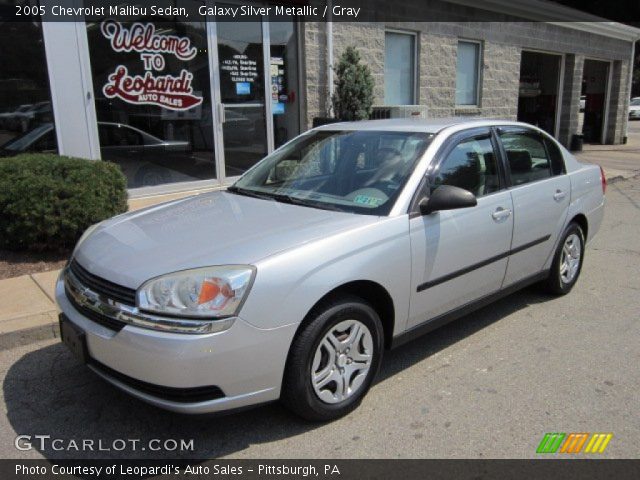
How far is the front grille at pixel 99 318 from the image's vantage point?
8.47 ft

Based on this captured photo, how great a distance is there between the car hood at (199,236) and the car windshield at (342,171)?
171 mm

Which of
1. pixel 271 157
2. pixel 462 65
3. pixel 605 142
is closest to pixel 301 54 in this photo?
pixel 462 65

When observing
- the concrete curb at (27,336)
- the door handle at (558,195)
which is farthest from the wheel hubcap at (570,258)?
the concrete curb at (27,336)

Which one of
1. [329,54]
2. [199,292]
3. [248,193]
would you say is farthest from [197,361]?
[329,54]

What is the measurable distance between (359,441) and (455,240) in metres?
1.38

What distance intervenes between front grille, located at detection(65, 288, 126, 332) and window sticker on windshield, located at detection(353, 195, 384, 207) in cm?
154

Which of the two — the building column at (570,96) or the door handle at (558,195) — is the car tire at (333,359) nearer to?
the door handle at (558,195)

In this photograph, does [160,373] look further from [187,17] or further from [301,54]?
[301,54]

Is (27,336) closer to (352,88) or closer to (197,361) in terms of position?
(197,361)

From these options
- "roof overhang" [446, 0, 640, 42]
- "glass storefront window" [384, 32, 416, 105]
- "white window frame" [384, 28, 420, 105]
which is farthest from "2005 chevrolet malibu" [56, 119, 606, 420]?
"roof overhang" [446, 0, 640, 42]

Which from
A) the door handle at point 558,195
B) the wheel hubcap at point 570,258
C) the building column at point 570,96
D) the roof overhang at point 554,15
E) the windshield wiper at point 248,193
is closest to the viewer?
the windshield wiper at point 248,193

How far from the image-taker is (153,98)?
8.02 m

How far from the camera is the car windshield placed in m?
3.38

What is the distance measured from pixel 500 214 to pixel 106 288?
2.59 metres
